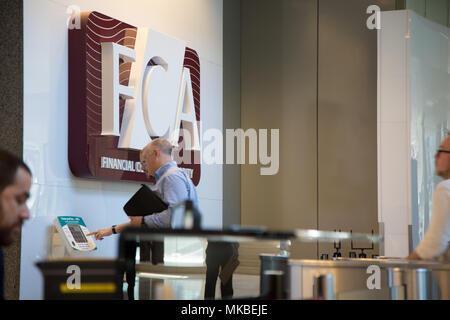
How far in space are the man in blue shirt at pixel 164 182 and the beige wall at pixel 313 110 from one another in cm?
325

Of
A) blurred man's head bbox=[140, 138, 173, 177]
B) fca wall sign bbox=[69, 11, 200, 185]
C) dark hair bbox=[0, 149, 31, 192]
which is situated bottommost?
dark hair bbox=[0, 149, 31, 192]

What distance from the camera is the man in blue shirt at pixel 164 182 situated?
4633mm

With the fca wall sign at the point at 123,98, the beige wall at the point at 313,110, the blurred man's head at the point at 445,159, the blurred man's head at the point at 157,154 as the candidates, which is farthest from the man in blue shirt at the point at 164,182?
the beige wall at the point at 313,110

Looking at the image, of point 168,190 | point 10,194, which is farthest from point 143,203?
point 10,194

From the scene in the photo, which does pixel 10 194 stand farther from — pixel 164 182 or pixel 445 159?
pixel 164 182

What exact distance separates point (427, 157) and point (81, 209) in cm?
337

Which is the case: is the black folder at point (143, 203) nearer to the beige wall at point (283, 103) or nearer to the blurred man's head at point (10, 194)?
the blurred man's head at point (10, 194)

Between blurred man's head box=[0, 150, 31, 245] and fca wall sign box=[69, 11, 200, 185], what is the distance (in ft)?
12.2

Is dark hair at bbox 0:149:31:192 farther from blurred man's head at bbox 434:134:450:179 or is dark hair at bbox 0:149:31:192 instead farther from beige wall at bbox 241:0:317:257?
beige wall at bbox 241:0:317:257

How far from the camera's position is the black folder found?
471cm

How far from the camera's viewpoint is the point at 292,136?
8.09 meters

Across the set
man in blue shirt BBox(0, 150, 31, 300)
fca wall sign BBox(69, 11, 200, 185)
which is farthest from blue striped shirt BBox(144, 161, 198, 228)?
man in blue shirt BBox(0, 150, 31, 300)
